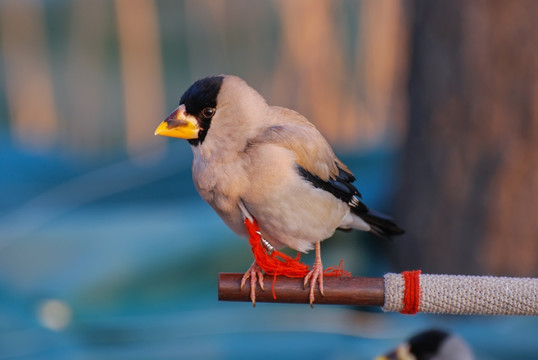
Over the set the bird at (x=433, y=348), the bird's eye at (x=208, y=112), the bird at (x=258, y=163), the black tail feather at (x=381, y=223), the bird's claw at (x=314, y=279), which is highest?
the bird's eye at (x=208, y=112)

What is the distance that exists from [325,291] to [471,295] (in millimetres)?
172

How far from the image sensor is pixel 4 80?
319 cm

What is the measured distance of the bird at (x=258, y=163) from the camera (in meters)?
0.72

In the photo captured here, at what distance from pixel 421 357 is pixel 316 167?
0.86 meters

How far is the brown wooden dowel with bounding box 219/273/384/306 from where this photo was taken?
0.83 metres

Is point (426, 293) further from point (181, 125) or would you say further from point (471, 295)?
point (181, 125)

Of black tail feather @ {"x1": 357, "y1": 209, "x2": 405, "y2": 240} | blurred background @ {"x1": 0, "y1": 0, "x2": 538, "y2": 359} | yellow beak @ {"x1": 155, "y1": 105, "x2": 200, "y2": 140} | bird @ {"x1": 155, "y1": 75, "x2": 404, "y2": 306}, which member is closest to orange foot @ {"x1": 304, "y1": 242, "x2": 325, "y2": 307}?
bird @ {"x1": 155, "y1": 75, "x2": 404, "y2": 306}

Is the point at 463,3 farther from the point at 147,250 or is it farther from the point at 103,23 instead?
the point at 103,23

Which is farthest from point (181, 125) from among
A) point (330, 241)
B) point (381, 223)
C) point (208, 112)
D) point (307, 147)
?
point (330, 241)

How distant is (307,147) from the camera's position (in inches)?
30.9

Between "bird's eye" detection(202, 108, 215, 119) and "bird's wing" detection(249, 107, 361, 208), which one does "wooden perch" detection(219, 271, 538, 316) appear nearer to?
"bird's wing" detection(249, 107, 361, 208)

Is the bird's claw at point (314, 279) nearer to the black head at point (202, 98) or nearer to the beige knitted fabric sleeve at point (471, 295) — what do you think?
the beige knitted fabric sleeve at point (471, 295)

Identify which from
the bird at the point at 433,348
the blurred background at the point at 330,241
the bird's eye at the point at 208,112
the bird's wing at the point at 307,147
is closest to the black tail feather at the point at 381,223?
the bird's wing at the point at 307,147

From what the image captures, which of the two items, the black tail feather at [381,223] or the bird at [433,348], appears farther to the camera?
the bird at [433,348]
